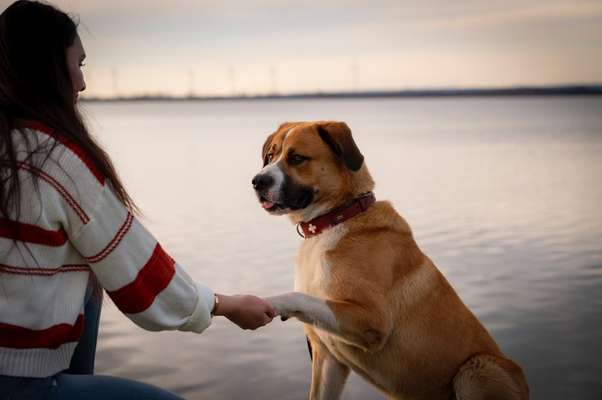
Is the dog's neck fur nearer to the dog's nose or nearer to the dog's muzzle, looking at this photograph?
the dog's muzzle

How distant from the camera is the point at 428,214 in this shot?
1443cm

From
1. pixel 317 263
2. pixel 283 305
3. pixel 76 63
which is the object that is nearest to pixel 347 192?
pixel 317 263

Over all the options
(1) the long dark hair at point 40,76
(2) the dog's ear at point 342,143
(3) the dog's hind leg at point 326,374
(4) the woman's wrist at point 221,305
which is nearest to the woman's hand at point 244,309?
(4) the woman's wrist at point 221,305

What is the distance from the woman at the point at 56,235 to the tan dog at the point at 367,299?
1.02 meters

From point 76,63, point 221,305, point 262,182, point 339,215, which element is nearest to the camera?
point 76,63

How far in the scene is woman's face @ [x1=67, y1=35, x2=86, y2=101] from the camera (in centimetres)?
266

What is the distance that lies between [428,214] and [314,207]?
10.5 metres

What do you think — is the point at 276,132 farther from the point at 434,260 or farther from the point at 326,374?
the point at 434,260

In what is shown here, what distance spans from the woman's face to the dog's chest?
66.5 inches

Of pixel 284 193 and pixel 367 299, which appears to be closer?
pixel 367 299

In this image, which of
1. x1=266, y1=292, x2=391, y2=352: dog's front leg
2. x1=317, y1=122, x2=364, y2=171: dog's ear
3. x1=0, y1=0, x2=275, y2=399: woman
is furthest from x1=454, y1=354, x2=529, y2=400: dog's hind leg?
x1=0, y1=0, x2=275, y2=399: woman

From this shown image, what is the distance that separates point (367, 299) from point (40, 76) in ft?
6.49

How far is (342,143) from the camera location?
13.6 feet

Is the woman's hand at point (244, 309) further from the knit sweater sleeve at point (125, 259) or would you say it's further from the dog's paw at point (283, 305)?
the dog's paw at point (283, 305)
